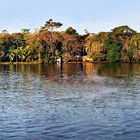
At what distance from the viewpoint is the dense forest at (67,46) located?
129 metres

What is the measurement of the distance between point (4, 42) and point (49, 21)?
57.4 feet

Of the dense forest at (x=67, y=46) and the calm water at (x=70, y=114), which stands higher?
the dense forest at (x=67, y=46)

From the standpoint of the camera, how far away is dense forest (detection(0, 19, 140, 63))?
422ft

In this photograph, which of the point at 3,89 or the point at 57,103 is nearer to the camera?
the point at 57,103

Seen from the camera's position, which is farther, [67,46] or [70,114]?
[67,46]

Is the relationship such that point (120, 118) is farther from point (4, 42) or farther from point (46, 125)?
point (4, 42)

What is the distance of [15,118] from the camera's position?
98.5 feet

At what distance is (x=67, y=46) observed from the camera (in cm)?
13225

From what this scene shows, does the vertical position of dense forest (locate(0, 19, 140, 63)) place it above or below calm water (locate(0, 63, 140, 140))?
above

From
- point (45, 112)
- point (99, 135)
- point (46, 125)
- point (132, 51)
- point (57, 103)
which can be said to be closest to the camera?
point (99, 135)

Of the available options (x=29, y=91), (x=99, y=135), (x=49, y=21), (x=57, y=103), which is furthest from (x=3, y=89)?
(x=49, y=21)

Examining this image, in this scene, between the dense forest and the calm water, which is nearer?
the calm water

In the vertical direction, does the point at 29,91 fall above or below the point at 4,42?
below

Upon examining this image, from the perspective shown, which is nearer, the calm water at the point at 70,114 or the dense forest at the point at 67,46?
the calm water at the point at 70,114
